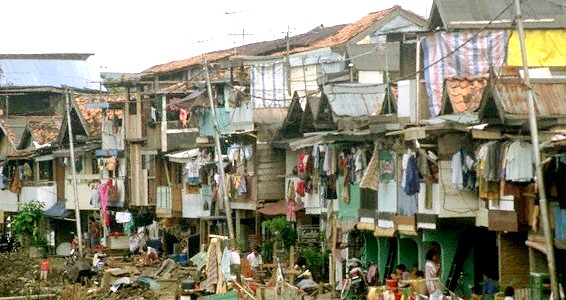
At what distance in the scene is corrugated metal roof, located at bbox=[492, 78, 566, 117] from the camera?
1107 inches

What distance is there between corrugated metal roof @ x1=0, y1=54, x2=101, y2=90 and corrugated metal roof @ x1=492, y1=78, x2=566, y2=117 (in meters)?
57.4

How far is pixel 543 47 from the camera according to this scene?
35156mm

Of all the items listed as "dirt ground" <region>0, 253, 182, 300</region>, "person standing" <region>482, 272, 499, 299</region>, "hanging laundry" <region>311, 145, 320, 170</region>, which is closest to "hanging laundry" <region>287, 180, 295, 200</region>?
"hanging laundry" <region>311, 145, 320, 170</region>

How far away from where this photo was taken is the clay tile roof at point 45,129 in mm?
71438

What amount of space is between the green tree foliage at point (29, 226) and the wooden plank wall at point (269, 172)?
68.4 ft

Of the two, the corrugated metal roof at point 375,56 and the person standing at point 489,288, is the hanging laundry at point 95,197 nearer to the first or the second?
the corrugated metal roof at point 375,56

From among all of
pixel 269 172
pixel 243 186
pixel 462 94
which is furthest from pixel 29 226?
pixel 462 94

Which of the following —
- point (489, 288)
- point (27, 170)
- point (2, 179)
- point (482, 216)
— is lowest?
point (489, 288)

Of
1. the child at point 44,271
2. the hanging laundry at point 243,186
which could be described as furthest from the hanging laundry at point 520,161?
the child at point 44,271

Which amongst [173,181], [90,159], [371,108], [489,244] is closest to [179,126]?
[173,181]

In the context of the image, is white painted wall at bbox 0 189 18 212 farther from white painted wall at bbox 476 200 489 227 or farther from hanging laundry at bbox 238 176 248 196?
white painted wall at bbox 476 200 489 227

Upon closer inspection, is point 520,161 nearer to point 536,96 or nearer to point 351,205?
point 536,96

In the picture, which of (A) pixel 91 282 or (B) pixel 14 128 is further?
(B) pixel 14 128

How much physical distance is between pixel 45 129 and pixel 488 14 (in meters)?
41.4
